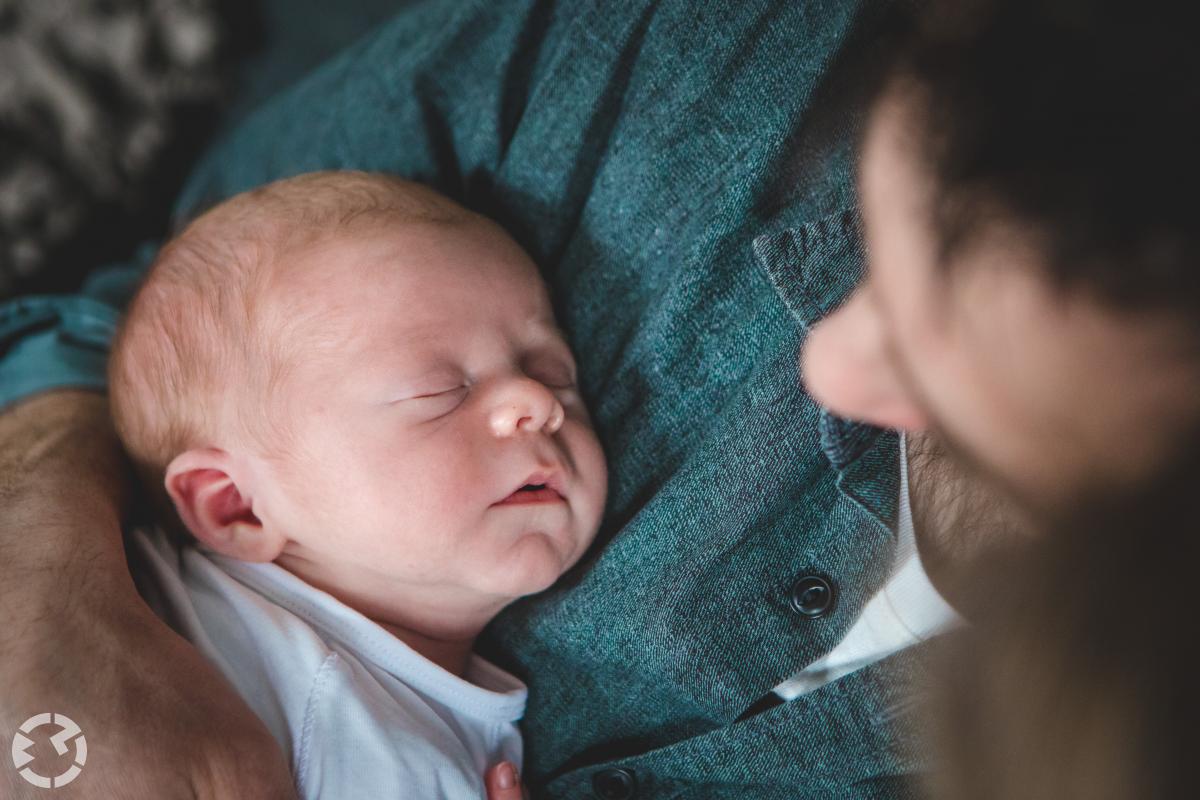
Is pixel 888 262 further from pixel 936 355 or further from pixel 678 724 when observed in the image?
pixel 678 724

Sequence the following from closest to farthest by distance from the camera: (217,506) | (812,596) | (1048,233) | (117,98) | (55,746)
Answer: (1048,233), (55,746), (812,596), (217,506), (117,98)

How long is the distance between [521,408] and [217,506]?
1.30ft

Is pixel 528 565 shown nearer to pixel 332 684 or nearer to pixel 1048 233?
pixel 332 684

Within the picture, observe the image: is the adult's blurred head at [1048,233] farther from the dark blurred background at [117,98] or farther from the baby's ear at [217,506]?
the dark blurred background at [117,98]

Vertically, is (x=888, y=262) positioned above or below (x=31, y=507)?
above

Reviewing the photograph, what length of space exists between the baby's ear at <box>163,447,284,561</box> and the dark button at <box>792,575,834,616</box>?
606 mm

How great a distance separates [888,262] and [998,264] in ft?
0.34

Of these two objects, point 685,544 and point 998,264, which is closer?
point 998,264

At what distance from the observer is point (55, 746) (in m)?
0.74

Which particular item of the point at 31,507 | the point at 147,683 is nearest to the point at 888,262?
the point at 147,683

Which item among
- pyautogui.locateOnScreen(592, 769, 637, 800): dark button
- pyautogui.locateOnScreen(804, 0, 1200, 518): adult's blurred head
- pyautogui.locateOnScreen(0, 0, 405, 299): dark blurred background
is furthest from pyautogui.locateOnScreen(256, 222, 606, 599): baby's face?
pyautogui.locateOnScreen(0, 0, 405, 299): dark blurred background

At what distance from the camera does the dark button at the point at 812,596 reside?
0.92 m

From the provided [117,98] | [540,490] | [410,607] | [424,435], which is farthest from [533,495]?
[117,98]

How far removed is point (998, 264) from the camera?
528 millimetres
